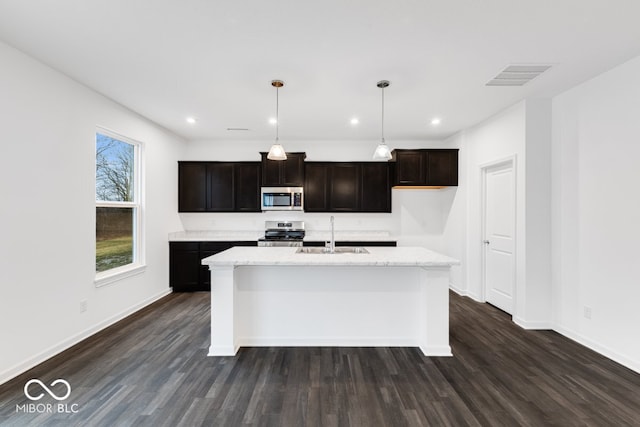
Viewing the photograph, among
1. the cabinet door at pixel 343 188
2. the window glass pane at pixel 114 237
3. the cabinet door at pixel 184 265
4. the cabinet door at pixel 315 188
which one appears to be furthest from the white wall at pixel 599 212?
the window glass pane at pixel 114 237

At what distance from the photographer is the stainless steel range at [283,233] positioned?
523 centimetres

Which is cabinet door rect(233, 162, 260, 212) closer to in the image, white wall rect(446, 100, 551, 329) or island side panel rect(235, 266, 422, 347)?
island side panel rect(235, 266, 422, 347)

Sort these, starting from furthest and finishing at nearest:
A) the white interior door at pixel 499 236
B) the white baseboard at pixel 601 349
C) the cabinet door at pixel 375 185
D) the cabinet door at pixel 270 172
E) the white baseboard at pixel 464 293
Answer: the cabinet door at pixel 375 185 < the cabinet door at pixel 270 172 < the white baseboard at pixel 464 293 < the white interior door at pixel 499 236 < the white baseboard at pixel 601 349

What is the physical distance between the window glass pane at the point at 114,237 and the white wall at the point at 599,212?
5534 mm

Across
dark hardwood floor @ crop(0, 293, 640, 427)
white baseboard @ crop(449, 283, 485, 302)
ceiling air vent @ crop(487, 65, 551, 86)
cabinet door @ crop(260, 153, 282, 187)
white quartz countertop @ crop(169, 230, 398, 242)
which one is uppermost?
ceiling air vent @ crop(487, 65, 551, 86)

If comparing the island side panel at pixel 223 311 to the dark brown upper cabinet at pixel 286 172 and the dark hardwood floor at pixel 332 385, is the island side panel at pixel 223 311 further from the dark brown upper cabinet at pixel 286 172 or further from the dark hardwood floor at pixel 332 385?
the dark brown upper cabinet at pixel 286 172

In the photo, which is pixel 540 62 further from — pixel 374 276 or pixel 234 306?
pixel 234 306

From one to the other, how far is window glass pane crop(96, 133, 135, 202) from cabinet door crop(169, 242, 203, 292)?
121cm

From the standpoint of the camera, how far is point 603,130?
2.95m

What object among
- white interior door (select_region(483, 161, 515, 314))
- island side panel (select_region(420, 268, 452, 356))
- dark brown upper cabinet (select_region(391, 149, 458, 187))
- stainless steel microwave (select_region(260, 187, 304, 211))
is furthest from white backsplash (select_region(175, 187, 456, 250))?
island side panel (select_region(420, 268, 452, 356))

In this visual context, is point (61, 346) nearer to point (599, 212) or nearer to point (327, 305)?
point (327, 305)

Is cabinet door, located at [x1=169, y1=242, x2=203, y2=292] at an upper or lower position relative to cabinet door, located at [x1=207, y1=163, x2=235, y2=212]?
lower

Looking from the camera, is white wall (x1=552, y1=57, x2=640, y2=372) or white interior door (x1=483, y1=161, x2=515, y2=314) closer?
white wall (x1=552, y1=57, x2=640, y2=372)

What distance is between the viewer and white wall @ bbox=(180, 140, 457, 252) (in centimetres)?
572
